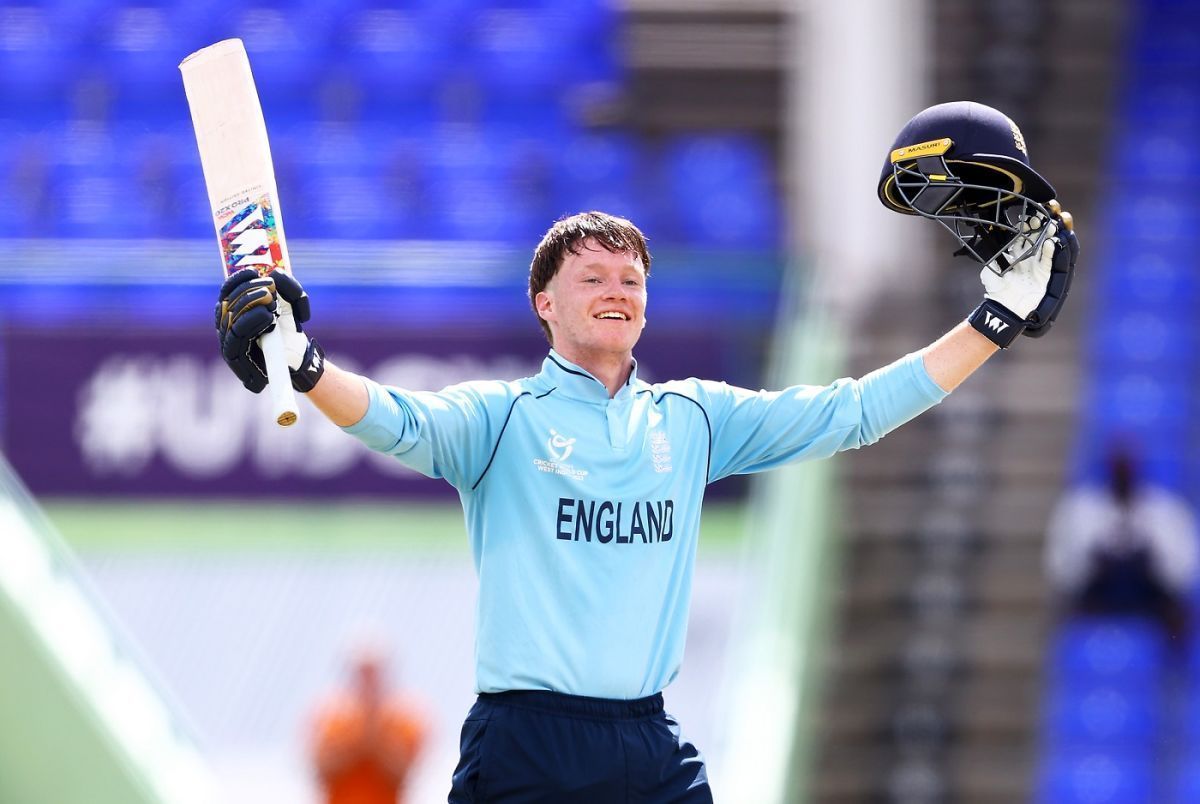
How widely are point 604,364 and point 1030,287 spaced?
0.76m

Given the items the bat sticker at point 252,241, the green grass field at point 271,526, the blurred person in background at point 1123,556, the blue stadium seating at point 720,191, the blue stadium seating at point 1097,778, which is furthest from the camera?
the blue stadium seating at point 720,191

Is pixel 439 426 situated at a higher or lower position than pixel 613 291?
lower

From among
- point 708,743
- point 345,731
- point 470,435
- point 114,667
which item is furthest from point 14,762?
point 470,435

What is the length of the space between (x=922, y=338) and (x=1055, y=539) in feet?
3.48

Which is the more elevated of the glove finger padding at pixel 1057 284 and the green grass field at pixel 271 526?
the glove finger padding at pixel 1057 284

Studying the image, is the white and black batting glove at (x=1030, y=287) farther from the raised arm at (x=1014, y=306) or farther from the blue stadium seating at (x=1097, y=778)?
the blue stadium seating at (x=1097, y=778)

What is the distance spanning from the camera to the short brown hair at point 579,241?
3336 millimetres

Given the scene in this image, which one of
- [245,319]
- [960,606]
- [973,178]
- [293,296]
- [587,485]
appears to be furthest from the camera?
[960,606]

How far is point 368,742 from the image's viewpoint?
6.67 m

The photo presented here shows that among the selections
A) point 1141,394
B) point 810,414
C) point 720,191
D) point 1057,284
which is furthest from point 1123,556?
point 810,414

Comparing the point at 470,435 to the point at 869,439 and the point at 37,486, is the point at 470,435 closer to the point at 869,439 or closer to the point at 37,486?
the point at 869,439

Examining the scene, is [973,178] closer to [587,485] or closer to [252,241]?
[587,485]

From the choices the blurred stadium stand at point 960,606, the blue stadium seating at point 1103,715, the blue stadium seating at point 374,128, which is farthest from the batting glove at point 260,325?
the blue stadium seating at point 374,128

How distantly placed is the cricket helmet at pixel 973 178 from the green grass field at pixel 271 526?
12.7 ft
